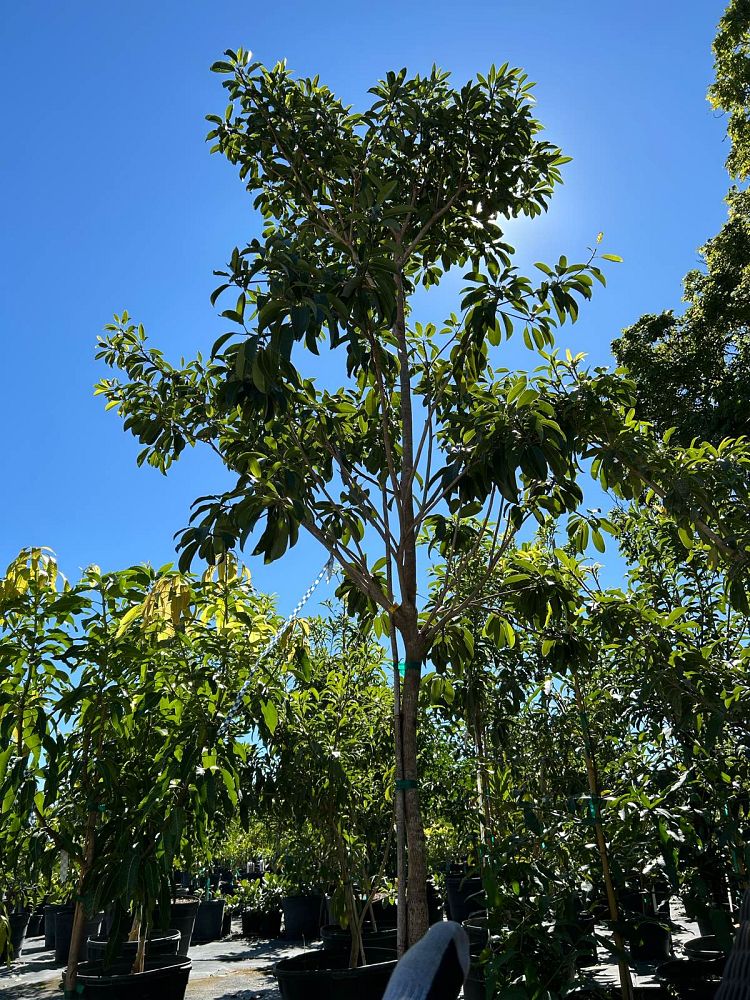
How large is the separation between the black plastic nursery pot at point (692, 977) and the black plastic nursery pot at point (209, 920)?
6825 mm

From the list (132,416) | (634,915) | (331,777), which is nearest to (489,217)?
(132,416)

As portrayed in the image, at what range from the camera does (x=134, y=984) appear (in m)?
3.27

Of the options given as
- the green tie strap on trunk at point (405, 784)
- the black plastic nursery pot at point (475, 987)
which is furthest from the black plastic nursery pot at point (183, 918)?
the green tie strap on trunk at point (405, 784)

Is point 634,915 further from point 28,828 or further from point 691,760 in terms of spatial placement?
point 28,828

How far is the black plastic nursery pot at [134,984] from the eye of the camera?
10.5 ft

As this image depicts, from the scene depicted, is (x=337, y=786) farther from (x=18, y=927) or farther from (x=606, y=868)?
(x=18, y=927)

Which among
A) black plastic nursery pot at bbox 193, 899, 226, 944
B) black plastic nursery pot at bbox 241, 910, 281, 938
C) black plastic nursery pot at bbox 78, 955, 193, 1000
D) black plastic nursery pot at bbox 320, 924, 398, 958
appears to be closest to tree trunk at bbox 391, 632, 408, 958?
black plastic nursery pot at bbox 78, 955, 193, 1000

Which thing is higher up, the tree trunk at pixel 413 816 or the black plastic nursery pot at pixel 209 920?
the tree trunk at pixel 413 816

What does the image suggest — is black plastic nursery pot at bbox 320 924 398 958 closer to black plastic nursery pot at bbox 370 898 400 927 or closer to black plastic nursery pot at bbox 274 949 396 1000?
black plastic nursery pot at bbox 274 949 396 1000

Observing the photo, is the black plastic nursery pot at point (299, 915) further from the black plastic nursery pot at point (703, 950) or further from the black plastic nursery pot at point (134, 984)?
the black plastic nursery pot at point (703, 950)

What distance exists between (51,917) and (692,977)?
24.8 ft

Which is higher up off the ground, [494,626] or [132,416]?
[132,416]

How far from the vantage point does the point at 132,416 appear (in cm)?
319

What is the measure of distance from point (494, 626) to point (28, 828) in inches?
82.7
